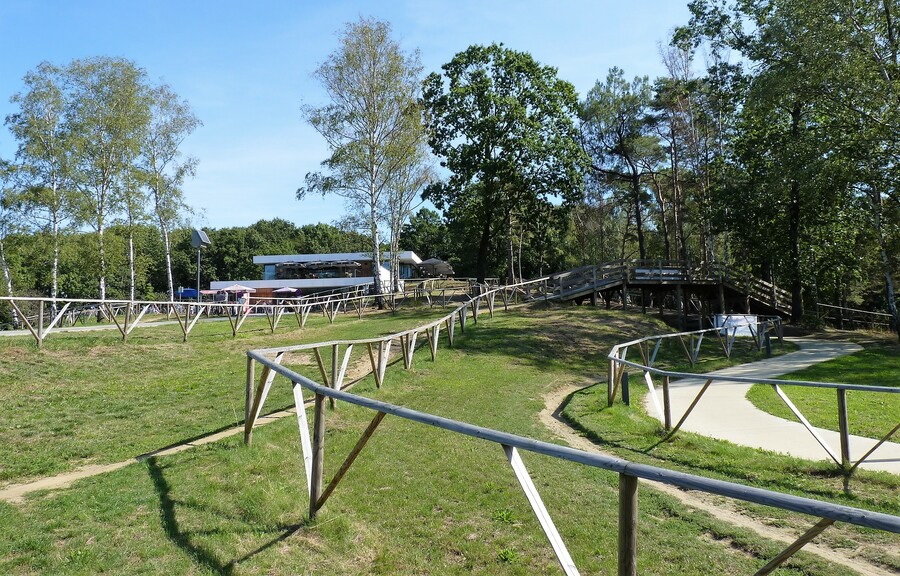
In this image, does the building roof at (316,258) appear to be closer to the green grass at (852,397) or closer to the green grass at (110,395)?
the green grass at (110,395)

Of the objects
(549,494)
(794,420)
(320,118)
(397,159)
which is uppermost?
(320,118)

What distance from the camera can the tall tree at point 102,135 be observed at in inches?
1085

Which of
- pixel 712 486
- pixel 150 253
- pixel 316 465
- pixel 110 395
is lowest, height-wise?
pixel 110 395

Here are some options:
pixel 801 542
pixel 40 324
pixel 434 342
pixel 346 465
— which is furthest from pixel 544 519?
pixel 40 324

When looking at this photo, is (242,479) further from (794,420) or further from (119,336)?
(119,336)

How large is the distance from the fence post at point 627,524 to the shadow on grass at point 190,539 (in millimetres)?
2610

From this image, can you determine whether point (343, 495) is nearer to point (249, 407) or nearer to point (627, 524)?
point (249, 407)

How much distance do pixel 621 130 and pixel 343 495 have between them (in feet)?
122

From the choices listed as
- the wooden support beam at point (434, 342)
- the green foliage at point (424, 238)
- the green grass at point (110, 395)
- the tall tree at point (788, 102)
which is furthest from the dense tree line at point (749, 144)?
the green foliage at point (424, 238)

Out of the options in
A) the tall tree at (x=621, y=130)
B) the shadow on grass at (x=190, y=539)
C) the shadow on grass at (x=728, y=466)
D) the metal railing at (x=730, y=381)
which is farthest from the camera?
the tall tree at (x=621, y=130)

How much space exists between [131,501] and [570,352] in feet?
47.2

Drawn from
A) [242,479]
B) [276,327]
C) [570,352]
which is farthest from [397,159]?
[242,479]

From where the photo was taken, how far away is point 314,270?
64.2 meters

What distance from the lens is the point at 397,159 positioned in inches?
1199
